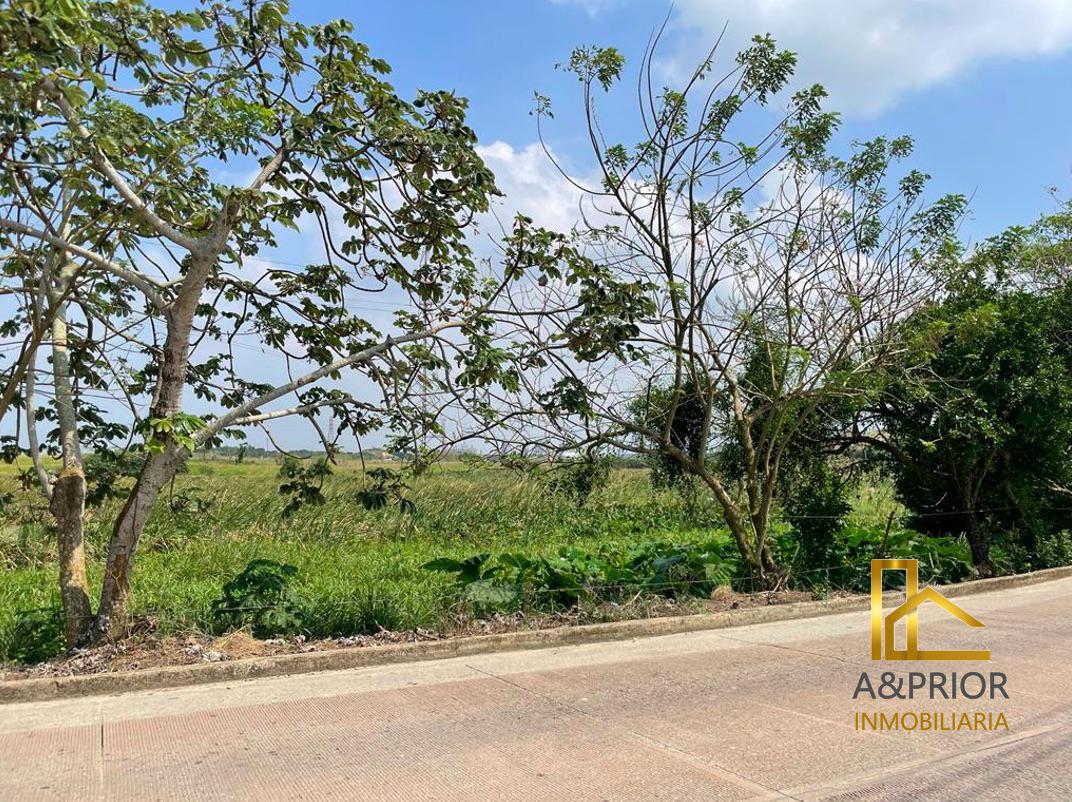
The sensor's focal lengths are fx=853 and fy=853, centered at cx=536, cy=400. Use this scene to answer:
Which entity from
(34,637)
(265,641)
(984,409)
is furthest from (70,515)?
(984,409)

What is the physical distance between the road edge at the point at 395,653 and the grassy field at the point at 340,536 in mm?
584

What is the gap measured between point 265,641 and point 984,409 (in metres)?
8.90

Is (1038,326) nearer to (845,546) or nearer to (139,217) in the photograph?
(845,546)

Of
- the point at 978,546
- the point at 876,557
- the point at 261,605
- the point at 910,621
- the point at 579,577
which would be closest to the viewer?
the point at 261,605

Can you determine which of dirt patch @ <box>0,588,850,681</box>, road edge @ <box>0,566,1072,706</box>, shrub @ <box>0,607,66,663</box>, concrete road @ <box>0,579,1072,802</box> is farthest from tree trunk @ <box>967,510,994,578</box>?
shrub @ <box>0,607,66,663</box>

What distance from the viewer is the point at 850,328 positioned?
31.0ft

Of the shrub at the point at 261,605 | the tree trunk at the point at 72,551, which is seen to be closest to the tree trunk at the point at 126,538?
the tree trunk at the point at 72,551

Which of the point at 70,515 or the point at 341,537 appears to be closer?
the point at 70,515

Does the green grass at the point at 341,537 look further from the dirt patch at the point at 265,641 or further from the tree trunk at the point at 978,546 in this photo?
the tree trunk at the point at 978,546

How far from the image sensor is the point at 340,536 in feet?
45.2

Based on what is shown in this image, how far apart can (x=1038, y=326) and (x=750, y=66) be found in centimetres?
582

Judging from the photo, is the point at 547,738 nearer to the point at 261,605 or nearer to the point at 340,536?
the point at 261,605

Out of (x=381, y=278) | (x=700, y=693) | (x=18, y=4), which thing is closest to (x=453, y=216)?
(x=381, y=278)

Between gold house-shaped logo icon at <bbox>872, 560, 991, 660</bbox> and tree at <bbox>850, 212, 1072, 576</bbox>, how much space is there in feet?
6.08
